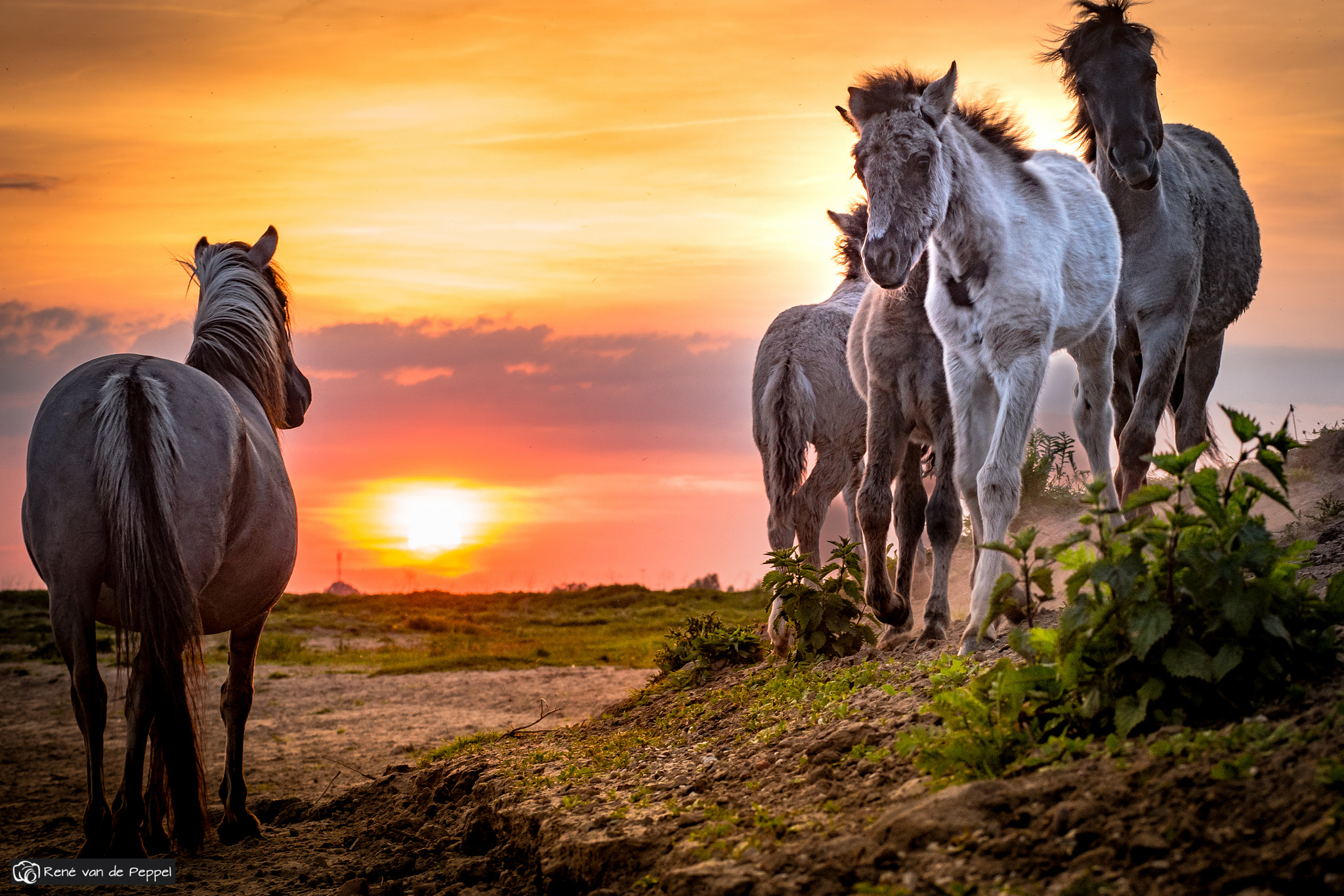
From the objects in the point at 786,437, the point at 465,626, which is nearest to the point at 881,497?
the point at 786,437

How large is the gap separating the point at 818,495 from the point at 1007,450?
251 cm

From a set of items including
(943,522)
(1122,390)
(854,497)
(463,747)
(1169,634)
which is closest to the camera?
(1169,634)

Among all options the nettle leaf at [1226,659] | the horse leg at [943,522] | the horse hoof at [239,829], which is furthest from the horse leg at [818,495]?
the nettle leaf at [1226,659]

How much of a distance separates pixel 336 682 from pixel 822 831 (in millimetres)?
9942

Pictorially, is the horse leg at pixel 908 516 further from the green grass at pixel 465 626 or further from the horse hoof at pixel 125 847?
the green grass at pixel 465 626

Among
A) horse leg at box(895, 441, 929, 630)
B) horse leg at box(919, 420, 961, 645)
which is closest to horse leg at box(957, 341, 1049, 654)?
horse leg at box(919, 420, 961, 645)

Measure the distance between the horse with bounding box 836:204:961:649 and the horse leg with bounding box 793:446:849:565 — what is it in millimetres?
791

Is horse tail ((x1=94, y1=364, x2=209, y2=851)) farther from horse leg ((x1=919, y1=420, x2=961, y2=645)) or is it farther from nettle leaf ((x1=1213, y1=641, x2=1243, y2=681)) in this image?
nettle leaf ((x1=1213, y1=641, x2=1243, y2=681))

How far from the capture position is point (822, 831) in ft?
9.76

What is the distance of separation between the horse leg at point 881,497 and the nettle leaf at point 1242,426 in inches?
112

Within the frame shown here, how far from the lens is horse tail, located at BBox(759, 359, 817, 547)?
7.23m

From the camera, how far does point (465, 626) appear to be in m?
17.4

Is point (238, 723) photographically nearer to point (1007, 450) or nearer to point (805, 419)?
point (805, 419)

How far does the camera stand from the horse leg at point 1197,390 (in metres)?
9.06
